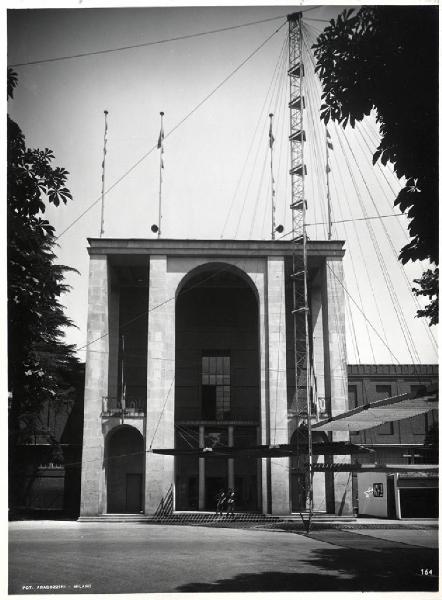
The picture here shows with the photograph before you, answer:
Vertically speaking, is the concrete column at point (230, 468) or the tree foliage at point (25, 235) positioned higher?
the tree foliage at point (25, 235)

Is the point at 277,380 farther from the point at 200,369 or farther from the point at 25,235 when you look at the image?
the point at 25,235

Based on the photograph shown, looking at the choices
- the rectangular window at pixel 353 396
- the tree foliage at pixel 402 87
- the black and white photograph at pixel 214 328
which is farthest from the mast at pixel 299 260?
the tree foliage at pixel 402 87

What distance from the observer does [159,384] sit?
44750 millimetres

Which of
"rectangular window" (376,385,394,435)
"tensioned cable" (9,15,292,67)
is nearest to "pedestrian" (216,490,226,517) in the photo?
"rectangular window" (376,385,394,435)

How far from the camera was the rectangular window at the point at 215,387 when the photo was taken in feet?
166

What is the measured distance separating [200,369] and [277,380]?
26.6ft

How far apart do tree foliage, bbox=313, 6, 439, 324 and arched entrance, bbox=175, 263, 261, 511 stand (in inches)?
1311

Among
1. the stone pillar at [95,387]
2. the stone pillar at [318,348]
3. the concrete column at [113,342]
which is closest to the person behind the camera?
the stone pillar at [95,387]

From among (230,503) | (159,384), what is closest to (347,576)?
(230,503)

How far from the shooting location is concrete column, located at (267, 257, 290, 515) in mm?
43000

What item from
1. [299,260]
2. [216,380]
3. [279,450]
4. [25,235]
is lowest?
[279,450]

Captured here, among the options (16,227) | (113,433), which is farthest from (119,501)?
(16,227)

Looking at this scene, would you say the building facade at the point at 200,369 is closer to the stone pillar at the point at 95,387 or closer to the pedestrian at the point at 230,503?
the stone pillar at the point at 95,387

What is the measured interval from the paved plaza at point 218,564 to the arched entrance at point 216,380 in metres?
20.9
